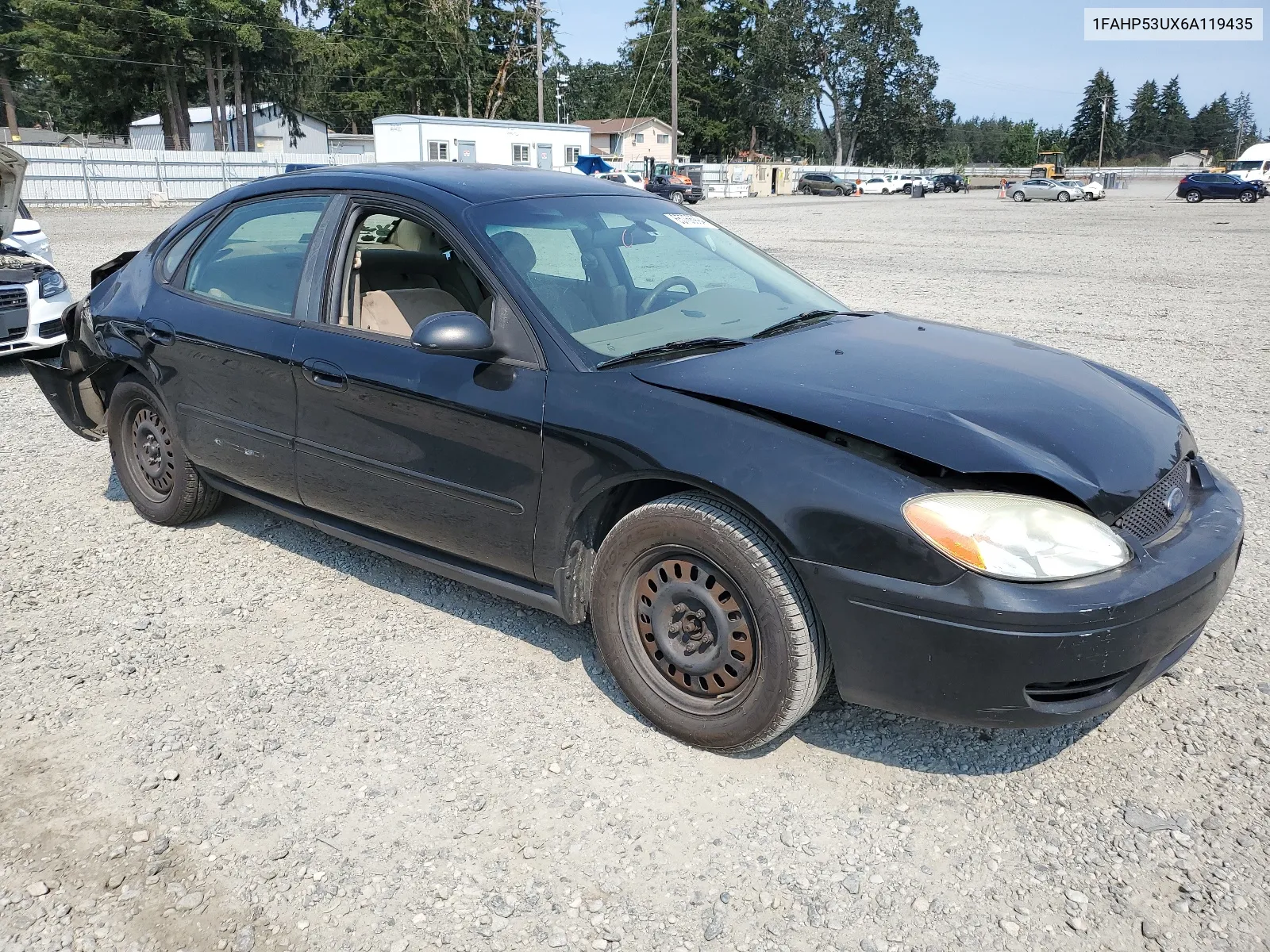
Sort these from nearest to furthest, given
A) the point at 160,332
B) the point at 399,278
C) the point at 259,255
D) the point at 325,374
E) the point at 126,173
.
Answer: the point at 325,374 → the point at 399,278 → the point at 259,255 → the point at 160,332 → the point at 126,173

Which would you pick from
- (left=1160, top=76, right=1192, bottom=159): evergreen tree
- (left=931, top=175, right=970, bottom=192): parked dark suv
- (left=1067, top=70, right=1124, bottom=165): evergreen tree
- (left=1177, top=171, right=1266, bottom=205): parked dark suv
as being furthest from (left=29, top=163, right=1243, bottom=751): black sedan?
(left=1160, top=76, right=1192, bottom=159): evergreen tree

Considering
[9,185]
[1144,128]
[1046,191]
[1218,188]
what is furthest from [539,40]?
[1144,128]

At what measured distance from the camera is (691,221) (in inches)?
163

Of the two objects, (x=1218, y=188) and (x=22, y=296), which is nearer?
(x=22, y=296)

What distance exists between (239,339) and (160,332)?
0.60 metres

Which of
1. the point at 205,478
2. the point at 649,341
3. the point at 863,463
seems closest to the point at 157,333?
the point at 205,478

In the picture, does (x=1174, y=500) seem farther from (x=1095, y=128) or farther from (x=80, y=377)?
(x=1095, y=128)

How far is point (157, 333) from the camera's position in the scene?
4.24 m

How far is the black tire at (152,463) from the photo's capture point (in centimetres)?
445

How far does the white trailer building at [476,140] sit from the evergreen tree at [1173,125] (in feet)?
338

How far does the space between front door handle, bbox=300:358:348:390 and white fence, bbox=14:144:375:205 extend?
106 ft

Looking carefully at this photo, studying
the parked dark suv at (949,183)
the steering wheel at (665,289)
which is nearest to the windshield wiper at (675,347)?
the steering wheel at (665,289)

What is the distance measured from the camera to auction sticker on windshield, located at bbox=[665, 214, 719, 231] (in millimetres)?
4059

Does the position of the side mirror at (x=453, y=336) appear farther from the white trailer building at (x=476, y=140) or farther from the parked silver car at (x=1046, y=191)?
the parked silver car at (x=1046, y=191)
